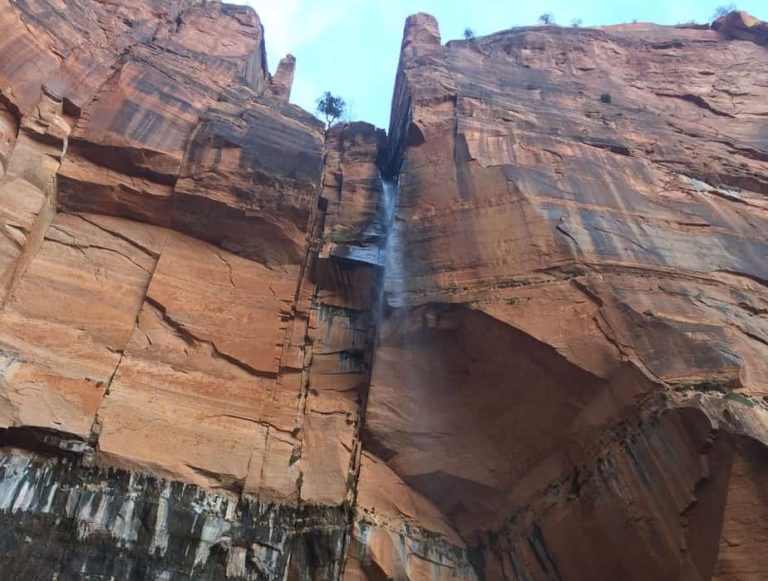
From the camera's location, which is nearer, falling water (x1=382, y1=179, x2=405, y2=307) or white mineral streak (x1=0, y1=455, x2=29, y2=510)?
white mineral streak (x1=0, y1=455, x2=29, y2=510)

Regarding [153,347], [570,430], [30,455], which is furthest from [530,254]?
[30,455]

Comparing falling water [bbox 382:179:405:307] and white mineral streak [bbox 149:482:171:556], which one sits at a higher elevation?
falling water [bbox 382:179:405:307]

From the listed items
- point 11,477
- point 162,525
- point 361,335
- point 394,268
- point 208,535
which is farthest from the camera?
point 361,335

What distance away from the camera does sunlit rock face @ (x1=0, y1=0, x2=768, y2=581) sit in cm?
969

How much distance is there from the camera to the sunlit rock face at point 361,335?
9688 mm

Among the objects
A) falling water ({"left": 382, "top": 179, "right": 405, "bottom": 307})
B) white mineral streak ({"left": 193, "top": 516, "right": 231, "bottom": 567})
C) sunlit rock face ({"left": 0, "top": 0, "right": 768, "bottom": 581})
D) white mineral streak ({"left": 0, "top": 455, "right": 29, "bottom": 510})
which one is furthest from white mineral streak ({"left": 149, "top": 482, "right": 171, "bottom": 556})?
falling water ({"left": 382, "top": 179, "right": 405, "bottom": 307})

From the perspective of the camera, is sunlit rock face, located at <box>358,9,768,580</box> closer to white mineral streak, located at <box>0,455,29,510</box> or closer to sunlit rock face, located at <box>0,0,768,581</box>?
sunlit rock face, located at <box>0,0,768,581</box>

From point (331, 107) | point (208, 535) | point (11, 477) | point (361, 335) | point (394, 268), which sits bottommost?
point (208, 535)

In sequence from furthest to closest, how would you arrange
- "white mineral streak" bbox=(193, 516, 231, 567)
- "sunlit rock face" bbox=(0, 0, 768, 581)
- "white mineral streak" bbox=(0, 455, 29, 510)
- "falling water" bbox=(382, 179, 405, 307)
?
"falling water" bbox=(382, 179, 405, 307) → "white mineral streak" bbox=(193, 516, 231, 567) → "sunlit rock face" bbox=(0, 0, 768, 581) → "white mineral streak" bbox=(0, 455, 29, 510)

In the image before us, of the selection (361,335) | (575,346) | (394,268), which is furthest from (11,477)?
(575,346)

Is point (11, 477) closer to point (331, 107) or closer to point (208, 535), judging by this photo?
point (208, 535)

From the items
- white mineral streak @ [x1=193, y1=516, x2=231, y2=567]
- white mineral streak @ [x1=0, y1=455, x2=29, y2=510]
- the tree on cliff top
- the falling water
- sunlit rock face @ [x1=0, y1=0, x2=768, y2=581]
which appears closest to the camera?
white mineral streak @ [x1=0, y1=455, x2=29, y2=510]

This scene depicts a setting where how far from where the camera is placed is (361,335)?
46.7 ft

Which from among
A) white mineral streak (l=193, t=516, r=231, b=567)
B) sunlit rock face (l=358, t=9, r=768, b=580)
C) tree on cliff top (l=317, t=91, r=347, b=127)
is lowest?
white mineral streak (l=193, t=516, r=231, b=567)
